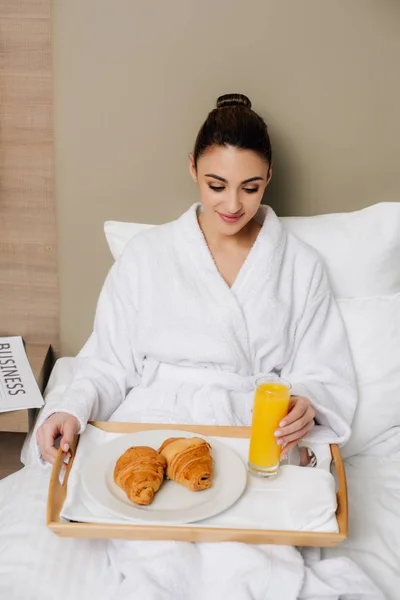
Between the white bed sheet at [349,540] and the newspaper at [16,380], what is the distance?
12 cm

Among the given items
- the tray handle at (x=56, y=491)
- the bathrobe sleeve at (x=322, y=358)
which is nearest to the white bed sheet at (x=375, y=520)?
the bathrobe sleeve at (x=322, y=358)

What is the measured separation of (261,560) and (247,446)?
0.25 meters

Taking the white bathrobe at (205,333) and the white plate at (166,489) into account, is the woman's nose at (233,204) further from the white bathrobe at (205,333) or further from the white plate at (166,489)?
the white plate at (166,489)

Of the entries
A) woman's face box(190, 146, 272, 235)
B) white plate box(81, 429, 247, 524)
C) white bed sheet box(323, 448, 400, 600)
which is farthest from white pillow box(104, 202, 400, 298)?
white plate box(81, 429, 247, 524)

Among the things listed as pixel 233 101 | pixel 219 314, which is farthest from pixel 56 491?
pixel 233 101

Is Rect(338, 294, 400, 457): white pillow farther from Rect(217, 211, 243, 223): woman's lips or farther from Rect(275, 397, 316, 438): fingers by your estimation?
Rect(217, 211, 243, 223): woman's lips

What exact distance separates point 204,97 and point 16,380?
0.93 metres

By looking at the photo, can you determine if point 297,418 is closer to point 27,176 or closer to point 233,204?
point 233,204

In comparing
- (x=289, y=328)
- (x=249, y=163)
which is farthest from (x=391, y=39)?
(x=289, y=328)

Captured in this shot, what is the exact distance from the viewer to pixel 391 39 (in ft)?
5.89

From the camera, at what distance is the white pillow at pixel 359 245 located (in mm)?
1782

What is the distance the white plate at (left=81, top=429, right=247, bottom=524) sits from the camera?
1.12 m

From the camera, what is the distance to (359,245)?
1.79 meters

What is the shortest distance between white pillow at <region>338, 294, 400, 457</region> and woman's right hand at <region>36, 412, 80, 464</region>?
26.8 inches
